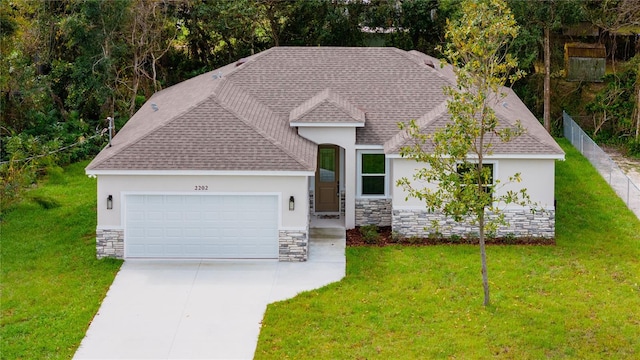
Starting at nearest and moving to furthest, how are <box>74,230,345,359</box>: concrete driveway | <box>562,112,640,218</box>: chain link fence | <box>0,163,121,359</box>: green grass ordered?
<box>74,230,345,359</box>: concrete driveway
<box>0,163,121,359</box>: green grass
<box>562,112,640,218</box>: chain link fence

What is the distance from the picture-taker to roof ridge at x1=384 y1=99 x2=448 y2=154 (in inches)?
913

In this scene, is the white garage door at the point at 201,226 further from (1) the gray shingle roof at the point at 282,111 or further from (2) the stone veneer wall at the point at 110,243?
(1) the gray shingle roof at the point at 282,111

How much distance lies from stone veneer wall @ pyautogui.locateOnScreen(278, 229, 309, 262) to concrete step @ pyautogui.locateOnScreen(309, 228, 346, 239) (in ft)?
6.26

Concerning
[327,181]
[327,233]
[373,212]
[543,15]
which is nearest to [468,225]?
[373,212]

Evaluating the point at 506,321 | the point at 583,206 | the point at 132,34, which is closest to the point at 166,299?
Result: the point at 506,321

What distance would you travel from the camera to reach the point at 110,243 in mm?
21812

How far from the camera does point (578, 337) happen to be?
1733 cm

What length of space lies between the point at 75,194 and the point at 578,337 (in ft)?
53.5

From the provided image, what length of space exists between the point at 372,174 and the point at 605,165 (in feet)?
31.4

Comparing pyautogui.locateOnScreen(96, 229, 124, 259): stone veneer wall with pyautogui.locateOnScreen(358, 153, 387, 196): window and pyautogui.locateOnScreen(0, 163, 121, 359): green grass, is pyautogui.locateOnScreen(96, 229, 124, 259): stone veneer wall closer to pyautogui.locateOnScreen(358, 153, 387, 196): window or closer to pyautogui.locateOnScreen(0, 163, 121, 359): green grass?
pyautogui.locateOnScreen(0, 163, 121, 359): green grass

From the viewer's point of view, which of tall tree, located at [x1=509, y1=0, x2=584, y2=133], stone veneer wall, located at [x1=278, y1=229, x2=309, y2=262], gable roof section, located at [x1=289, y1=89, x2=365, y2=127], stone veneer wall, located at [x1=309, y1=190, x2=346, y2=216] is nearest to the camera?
stone veneer wall, located at [x1=278, y1=229, x2=309, y2=262]

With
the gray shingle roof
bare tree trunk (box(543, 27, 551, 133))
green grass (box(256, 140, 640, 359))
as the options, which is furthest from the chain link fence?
the gray shingle roof

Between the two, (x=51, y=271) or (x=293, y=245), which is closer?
(x=51, y=271)

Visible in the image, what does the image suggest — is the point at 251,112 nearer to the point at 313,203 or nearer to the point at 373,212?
the point at 313,203
